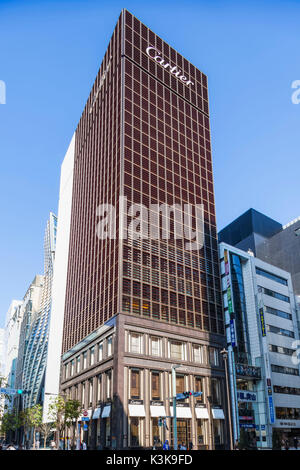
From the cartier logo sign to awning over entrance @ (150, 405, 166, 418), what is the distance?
58.8 m

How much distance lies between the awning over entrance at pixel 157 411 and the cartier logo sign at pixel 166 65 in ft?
193

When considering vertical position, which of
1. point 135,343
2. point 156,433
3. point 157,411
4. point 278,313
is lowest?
point 156,433

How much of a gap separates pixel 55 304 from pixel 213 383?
184ft

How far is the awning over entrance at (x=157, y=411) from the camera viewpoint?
49.3 metres

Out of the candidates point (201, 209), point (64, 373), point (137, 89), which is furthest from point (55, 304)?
point (137, 89)

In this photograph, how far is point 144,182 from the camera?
62.9m

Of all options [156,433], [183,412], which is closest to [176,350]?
[183,412]

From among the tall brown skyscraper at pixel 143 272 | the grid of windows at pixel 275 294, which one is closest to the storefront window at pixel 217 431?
the tall brown skyscraper at pixel 143 272

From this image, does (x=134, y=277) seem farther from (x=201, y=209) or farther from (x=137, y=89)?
(x=137, y=89)

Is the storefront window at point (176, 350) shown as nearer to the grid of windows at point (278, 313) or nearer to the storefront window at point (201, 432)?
the storefront window at point (201, 432)

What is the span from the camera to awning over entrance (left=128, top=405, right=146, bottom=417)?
1891 inches

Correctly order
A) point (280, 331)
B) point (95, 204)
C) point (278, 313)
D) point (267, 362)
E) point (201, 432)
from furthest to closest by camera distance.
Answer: point (278, 313), point (95, 204), point (280, 331), point (267, 362), point (201, 432)

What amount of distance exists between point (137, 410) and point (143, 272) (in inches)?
695

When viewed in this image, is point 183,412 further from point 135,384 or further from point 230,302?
point 230,302
